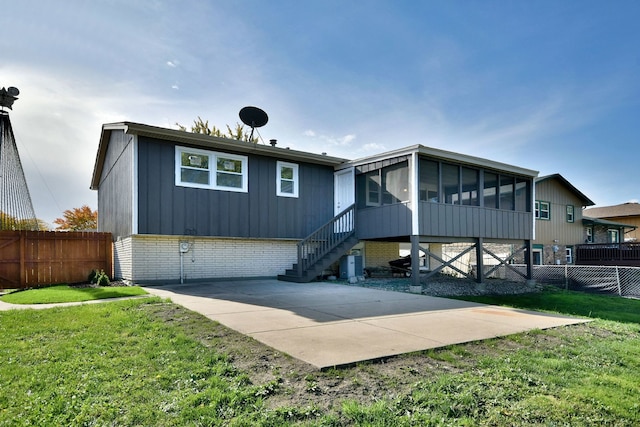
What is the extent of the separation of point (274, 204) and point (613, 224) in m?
25.3

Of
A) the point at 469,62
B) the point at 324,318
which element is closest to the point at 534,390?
the point at 324,318

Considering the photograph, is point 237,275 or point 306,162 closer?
point 237,275

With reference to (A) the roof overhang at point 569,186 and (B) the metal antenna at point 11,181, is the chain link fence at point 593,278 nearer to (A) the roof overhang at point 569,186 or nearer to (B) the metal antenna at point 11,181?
(A) the roof overhang at point 569,186

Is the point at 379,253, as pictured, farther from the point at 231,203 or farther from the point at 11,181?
the point at 11,181

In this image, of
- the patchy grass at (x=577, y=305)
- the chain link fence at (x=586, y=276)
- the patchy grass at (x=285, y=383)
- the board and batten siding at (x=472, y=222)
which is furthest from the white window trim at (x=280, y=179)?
the patchy grass at (x=285, y=383)

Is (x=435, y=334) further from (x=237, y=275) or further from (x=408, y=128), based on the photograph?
(x=408, y=128)

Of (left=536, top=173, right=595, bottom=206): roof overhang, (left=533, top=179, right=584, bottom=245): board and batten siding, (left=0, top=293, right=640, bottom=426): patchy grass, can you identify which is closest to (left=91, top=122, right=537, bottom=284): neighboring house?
(left=0, top=293, right=640, bottom=426): patchy grass

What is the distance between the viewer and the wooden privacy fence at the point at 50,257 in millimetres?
11266

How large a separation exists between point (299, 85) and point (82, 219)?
21.8 metres

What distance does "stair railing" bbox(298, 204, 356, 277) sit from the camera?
12.6 meters

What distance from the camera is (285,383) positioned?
3277 mm

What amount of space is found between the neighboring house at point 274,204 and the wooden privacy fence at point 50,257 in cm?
53

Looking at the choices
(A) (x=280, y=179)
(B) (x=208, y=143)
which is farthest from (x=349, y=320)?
(A) (x=280, y=179)

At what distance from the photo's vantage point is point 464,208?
502 inches
